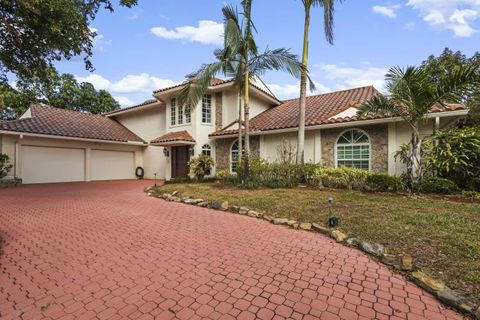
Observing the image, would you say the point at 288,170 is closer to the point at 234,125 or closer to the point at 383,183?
the point at 383,183

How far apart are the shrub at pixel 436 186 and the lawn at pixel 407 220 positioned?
811mm

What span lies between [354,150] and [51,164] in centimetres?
1725

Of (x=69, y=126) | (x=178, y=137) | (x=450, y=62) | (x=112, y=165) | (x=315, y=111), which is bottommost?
(x=112, y=165)

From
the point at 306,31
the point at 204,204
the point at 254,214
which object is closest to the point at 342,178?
the point at 254,214

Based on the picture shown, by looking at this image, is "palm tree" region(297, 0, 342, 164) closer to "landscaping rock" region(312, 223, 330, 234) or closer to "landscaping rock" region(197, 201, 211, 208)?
"landscaping rock" region(197, 201, 211, 208)

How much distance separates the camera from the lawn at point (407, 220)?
3805mm

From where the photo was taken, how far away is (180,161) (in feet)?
53.3

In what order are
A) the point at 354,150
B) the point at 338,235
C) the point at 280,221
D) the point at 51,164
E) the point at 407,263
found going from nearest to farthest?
the point at 407,263 → the point at 338,235 → the point at 280,221 → the point at 354,150 → the point at 51,164

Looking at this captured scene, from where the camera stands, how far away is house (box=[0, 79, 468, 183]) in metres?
11.3

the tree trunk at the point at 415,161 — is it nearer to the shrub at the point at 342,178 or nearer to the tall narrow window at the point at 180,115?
the shrub at the point at 342,178

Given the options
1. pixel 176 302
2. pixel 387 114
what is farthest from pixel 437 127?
pixel 176 302

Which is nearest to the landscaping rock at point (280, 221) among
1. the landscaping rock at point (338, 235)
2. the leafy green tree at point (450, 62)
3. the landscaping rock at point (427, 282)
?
the landscaping rock at point (338, 235)

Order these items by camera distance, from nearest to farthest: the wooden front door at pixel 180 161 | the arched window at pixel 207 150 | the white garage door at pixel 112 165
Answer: the arched window at pixel 207 150
the wooden front door at pixel 180 161
the white garage door at pixel 112 165

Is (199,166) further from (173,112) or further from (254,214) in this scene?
(254,214)
